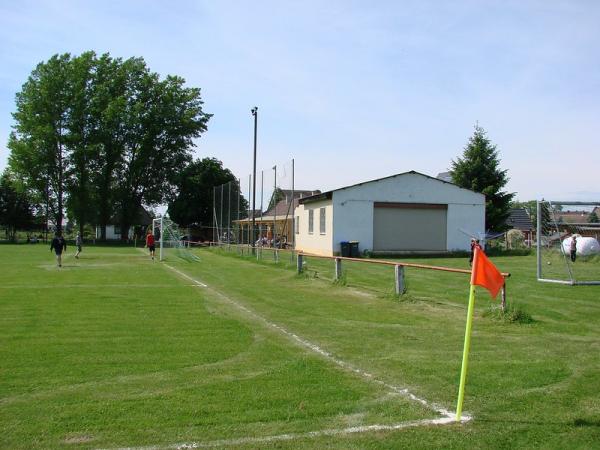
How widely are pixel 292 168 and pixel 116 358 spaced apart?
18.8 meters

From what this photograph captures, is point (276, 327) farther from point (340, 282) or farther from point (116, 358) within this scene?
point (340, 282)

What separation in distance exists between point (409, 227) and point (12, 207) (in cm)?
5653

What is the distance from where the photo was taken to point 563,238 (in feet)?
59.3

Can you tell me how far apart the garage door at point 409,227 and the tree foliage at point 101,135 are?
117ft

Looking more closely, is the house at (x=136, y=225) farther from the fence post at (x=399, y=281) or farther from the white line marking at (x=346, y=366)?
the white line marking at (x=346, y=366)

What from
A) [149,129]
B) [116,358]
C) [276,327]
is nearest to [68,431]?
[116,358]

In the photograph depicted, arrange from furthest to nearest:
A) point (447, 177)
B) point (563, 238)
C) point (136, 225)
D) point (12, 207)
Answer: point (12, 207) < point (136, 225) < point (447, 177) < point (563, 238)

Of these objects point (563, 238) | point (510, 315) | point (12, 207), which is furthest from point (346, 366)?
point (12, 207)

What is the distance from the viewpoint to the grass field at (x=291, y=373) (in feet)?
15.9

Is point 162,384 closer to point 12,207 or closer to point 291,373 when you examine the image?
point 291,373

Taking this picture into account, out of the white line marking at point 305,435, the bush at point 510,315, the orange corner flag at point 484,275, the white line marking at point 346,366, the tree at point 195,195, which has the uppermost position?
the tree at point 195,195

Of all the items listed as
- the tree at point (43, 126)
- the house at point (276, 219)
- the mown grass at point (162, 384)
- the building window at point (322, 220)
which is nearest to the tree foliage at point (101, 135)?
the tree at point (43, 126)

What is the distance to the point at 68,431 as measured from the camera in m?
4.83

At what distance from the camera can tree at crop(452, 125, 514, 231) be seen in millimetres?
43719
